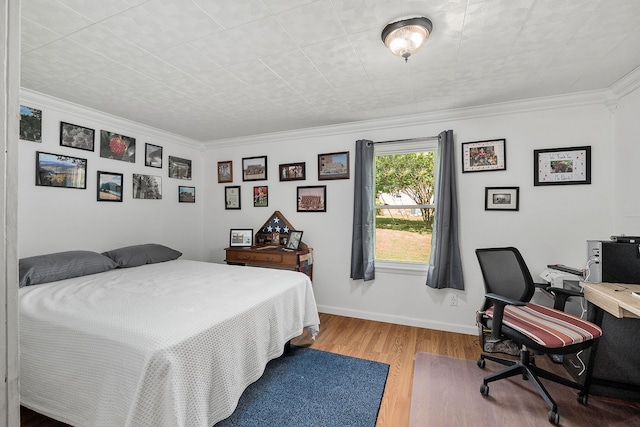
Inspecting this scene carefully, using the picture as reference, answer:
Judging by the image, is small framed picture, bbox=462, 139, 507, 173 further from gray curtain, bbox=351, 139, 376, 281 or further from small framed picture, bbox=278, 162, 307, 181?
small framed picture, bbox=278, 162, 307, 181

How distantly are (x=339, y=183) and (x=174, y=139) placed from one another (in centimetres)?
257

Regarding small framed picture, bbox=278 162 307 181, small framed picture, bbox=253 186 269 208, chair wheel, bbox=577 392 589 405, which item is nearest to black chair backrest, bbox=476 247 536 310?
chair wheel, bbox=577 392 589 405

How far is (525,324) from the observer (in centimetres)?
198

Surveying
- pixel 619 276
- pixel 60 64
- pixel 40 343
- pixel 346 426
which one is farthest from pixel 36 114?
pixel 619 276

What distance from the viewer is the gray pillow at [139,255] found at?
312 centimetres

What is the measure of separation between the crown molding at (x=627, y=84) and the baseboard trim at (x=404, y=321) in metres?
2.63

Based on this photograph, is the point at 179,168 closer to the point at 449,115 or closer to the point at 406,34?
the point at 406,34

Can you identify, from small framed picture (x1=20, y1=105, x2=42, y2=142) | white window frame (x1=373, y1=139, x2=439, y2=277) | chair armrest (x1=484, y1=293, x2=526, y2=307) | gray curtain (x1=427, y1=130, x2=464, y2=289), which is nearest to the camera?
chair armrest (x1=484, y1=293, x2=526, y2=307)

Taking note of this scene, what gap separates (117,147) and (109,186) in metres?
0.50

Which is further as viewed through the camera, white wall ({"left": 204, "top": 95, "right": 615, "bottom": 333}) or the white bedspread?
white wall ({"left": 204, "top": 95, "right": 615, "bottom": 333})

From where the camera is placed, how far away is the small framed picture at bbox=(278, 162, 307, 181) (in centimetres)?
395

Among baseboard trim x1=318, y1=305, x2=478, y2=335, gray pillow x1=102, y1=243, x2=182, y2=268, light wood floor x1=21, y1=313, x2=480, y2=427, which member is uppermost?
gray pillow x1=102, y1=243, x2=182, y2=268

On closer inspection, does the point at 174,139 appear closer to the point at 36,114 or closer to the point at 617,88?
the point at 36,114

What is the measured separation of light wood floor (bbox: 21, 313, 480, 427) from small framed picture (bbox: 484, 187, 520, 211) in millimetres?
1458
